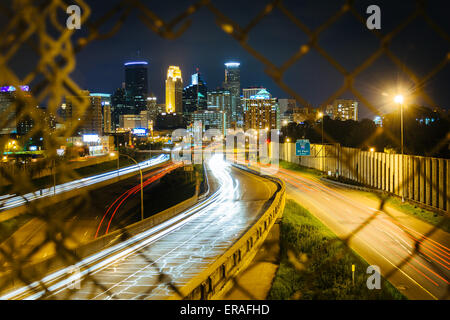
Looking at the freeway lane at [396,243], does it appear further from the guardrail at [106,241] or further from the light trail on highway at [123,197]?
the light trail on highway at [123,197]

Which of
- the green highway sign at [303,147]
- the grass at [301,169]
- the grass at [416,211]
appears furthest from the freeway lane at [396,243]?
the grass at [301,169]

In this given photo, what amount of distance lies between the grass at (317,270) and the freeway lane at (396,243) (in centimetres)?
113

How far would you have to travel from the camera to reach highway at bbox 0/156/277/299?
9586mm

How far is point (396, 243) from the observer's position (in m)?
18.3

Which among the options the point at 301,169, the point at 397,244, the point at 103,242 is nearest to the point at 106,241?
the point at 103,242

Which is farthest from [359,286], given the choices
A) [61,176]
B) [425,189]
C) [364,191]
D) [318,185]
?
[318,185]

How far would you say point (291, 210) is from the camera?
26.7 metres

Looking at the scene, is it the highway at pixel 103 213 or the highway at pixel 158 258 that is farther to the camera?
the highway at pixel 103 213

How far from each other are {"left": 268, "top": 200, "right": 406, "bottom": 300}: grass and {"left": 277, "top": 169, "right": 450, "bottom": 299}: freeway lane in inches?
44.6

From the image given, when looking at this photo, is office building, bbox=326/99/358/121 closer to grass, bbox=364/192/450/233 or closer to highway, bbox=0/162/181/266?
grass, bbox=364/192/450/233

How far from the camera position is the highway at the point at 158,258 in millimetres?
9586

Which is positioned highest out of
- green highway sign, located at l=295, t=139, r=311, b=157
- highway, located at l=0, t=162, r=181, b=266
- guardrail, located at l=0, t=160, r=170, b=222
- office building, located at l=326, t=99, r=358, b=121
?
office building, located at l=326, t=99, r=358, b=121

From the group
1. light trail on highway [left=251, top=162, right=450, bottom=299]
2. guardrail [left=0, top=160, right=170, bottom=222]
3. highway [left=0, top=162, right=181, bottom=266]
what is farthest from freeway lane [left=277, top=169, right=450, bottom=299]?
highway [left=0, top=162, right=181, bottom=266]

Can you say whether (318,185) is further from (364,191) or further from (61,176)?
(61,176)
